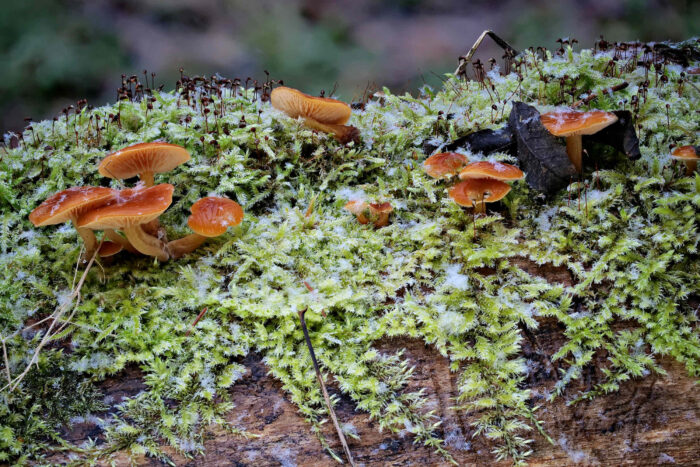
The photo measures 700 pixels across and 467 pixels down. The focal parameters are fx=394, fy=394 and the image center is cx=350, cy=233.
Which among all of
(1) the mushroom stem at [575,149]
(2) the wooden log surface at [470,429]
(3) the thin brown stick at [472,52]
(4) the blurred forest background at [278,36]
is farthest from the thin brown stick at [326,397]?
(3) the thin brown stick at [472,52]

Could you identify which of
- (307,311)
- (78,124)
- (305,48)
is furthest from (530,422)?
(305,48)

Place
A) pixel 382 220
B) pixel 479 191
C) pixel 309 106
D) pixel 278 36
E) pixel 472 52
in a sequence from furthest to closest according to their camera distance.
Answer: pixel 278 36 < pixel 472 52 < pixel 309 106 < pixel 382 220 < pixel 479 191

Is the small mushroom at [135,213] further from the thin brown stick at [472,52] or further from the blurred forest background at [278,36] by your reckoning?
the thin brown stick at [472,52]

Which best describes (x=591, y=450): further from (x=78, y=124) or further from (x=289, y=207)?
(x=78, y=124)

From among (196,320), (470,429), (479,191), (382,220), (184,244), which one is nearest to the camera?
(470,429)

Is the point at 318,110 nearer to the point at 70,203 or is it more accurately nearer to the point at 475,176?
the point at 475,176

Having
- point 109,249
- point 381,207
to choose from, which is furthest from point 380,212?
point 109,249
